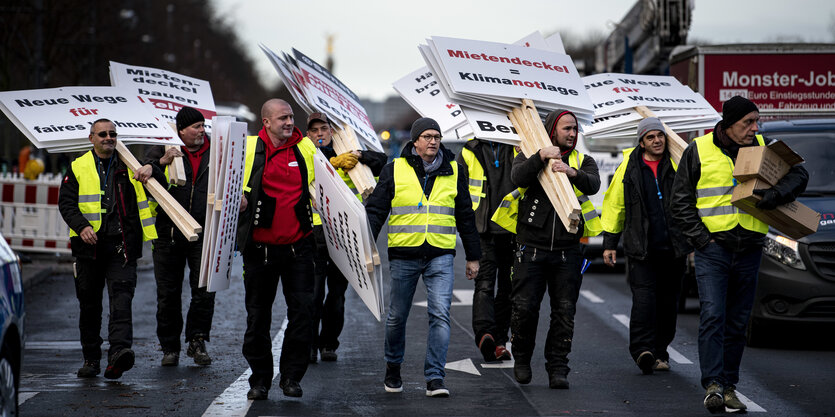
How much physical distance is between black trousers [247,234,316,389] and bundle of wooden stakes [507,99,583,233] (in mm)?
1680

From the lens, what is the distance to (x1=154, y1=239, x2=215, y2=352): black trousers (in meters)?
10.0

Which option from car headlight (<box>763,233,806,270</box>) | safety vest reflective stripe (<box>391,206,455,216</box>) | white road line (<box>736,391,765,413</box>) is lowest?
white road line (<box>736,391,765,413</box>)

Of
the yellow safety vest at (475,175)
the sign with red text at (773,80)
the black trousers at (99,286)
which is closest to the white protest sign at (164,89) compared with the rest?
the black trousers at (99,286)

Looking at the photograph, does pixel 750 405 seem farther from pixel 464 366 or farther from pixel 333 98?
pixel 333 98

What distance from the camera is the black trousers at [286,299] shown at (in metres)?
8.28

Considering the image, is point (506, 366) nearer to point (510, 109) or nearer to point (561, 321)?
point (561, 321)

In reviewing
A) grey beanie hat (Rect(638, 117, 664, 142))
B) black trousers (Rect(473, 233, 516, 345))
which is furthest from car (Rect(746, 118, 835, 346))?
black trousers (Rect(473, 233, 516, 345))

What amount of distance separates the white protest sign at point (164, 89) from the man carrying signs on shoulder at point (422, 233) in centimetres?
292

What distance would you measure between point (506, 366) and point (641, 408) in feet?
6.58

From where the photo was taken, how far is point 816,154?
1168 cm

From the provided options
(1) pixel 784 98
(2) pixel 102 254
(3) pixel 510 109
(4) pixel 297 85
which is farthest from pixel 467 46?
(1) pixel 784 98

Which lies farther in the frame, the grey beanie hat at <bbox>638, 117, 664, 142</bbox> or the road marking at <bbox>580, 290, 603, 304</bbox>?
the road marking at <bbox>580, 290, 603, 304</bbox>

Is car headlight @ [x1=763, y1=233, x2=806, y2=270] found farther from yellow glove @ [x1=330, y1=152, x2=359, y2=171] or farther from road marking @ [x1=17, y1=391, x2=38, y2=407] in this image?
road marking @ [x1=17, y1=391, x2=38, y2=407]

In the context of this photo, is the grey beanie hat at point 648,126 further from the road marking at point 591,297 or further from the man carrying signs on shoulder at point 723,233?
the road marking at point 591,297
